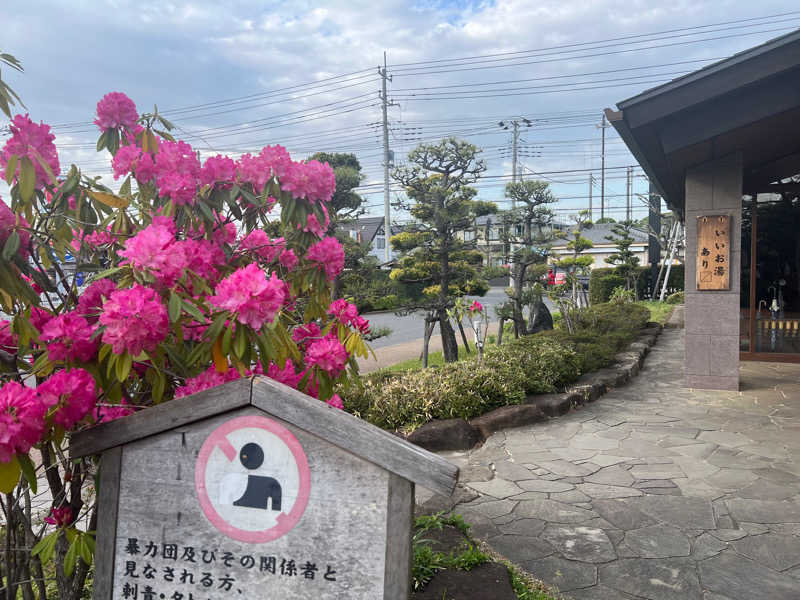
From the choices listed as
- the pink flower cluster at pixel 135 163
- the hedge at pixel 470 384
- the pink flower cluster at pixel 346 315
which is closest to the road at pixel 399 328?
the hedge at pixel 470 384

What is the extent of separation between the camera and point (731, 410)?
20.0 feet


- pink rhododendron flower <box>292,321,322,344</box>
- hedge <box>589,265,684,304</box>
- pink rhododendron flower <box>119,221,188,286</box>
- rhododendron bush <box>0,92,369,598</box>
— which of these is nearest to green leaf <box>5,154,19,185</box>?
rhododendron bush <box>0,92,369,598</box>

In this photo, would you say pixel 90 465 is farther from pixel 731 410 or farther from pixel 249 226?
pixel 731 410

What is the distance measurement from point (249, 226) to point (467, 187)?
7.80m

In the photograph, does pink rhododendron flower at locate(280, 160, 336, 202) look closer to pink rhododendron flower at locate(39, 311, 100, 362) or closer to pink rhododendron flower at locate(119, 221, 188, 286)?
pink rhododendron flower at locate(119, 221, 188, 286)

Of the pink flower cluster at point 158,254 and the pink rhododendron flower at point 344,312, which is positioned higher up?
the pink flower cluster at point 158,254

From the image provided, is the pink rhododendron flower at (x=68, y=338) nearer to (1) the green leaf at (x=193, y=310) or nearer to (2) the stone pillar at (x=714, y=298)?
(1) the green leaf at (x=193, y=310)

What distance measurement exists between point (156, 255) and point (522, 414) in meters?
4.61

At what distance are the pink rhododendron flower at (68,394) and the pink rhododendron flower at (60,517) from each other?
444mm

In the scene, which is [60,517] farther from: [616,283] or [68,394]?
[616,283]

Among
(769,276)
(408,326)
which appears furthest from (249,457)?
(408,326)

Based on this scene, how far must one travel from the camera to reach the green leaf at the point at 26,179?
1.71 metres

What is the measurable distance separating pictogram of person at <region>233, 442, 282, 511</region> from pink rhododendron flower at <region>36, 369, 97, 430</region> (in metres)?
0.47

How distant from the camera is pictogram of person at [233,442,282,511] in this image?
1.54 metres
